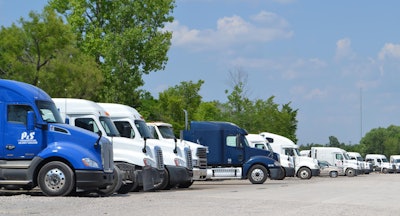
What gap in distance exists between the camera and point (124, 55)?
2270 inches

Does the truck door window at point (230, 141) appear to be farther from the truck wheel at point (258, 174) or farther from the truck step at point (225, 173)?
the truck wheel at point (258, 174)

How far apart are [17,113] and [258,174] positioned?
708 inches

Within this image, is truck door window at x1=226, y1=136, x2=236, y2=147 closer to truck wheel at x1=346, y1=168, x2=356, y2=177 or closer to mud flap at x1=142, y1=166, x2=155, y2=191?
mud flap at x1=142, y1=166, x2=155, y2=191

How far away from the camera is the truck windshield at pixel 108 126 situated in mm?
23900

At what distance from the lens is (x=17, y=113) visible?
20.4 metres

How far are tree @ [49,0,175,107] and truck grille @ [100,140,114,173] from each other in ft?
117

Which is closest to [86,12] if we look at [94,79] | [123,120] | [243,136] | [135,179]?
[94,79]

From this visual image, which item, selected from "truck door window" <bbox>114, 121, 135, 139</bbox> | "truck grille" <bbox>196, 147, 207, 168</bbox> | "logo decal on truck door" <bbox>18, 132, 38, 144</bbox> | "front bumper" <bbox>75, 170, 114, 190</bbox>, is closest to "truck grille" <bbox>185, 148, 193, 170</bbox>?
"truck grille" <bbox>196, 147, 207, 168</bbox>

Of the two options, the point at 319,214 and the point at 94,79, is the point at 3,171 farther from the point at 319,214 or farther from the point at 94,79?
the point at 94,79

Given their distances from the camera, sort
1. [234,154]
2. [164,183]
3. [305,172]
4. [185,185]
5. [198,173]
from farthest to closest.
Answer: [305,172]
[234,154]
[198,173]
[185,185]
[164,183]

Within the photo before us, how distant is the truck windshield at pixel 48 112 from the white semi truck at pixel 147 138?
14.1 feet

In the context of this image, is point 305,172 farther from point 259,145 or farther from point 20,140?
point 20,140

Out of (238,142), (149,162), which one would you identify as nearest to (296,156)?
(238,142)

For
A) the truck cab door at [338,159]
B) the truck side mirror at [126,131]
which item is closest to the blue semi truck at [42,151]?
the truck side mirror at [126,131]
